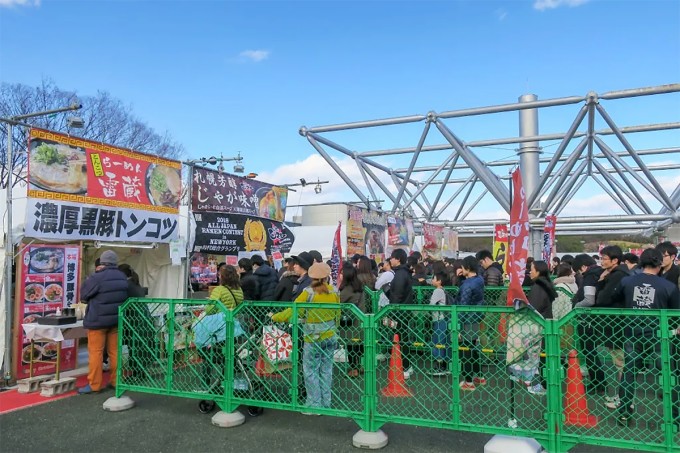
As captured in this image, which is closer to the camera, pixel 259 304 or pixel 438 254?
pixel 259 304

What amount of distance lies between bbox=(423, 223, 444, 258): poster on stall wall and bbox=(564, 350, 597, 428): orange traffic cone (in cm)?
1324

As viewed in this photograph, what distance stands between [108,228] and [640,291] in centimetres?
714

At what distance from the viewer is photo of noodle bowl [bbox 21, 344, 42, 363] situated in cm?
661

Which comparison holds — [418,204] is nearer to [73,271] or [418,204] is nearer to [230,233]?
[230,233]

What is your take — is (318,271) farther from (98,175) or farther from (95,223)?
(98,175)

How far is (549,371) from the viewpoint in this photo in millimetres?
3953

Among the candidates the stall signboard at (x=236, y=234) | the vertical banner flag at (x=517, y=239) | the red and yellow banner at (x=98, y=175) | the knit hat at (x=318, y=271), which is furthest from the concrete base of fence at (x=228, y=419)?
the stall signboard at (x=236, y=234)

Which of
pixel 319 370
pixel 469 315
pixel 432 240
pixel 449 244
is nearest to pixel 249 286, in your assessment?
pixel 319 370

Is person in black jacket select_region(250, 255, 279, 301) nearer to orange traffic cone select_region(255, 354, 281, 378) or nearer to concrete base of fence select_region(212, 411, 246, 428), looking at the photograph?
orange traffic cone select_region(255, 354, 281, 378)

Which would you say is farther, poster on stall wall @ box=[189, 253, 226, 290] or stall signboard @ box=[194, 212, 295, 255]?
poster on stall wall @ box=[189, 253, 226, 290]

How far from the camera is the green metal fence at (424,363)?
4.02 metres

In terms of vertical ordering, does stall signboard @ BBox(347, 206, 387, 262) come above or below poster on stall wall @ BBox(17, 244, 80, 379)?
above

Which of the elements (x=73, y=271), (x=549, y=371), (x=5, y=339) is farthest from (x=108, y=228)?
(x=549, y=371)

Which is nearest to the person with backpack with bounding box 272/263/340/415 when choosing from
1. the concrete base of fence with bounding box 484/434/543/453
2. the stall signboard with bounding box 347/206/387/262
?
the concrete base of fence with bounding box 484/434/543/453
